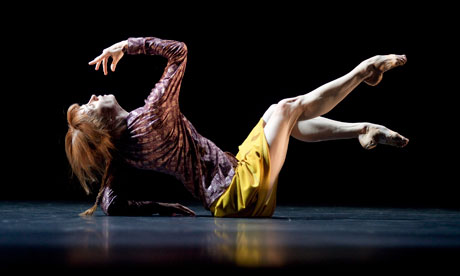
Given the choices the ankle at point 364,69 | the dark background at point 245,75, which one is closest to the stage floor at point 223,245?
the ankle at point 364,69

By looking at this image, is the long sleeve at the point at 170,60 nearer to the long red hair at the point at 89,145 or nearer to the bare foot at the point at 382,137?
the long red hair at the point at 89,145

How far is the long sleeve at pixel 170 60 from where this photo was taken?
2.39m

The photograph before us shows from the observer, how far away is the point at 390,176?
175 inches

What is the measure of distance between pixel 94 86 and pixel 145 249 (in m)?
2.80

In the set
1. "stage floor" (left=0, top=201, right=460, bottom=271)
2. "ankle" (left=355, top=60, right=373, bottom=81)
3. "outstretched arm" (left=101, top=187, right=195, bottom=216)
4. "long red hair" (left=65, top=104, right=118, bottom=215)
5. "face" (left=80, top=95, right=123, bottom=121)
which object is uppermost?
"ankle" (left=355, top=60, right=373, bottom=81)

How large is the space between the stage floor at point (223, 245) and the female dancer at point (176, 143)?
1.10ft

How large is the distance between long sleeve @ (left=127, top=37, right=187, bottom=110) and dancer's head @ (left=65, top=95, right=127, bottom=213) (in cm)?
17

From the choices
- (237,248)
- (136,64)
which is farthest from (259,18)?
(237,248)

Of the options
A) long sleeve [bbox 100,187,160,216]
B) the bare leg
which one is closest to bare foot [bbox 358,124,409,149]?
the bare leg

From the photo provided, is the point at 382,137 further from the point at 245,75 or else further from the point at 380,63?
the point at 245,75

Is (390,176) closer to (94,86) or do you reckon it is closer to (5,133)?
(94,86)

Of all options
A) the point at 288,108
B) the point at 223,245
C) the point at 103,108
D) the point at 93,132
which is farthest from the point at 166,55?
the point at 223,245

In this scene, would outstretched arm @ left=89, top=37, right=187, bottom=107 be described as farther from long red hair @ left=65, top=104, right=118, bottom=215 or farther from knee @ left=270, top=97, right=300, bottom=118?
knee @ left=270, top=97, right=300, bottom=118

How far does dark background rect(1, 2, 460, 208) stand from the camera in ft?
12.7
